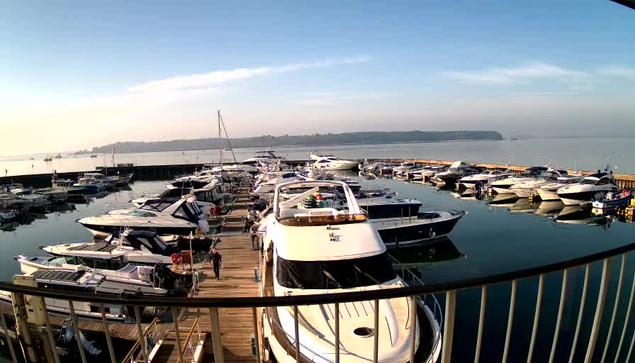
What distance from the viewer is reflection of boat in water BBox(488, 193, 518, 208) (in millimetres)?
34316


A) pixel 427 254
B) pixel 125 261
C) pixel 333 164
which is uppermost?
pixel 333 164

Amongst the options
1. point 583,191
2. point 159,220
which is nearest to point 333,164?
point 583,191

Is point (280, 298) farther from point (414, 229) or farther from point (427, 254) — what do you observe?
point (427, 254)

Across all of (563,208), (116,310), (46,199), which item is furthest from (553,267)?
(46,199)

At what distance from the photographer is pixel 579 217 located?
27906 mm

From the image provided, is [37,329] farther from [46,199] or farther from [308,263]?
[46,199]

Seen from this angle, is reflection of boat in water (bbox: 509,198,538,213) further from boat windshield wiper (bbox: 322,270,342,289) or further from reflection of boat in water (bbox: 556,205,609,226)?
boat windshield wiper (bbox: 322,270,342,289)

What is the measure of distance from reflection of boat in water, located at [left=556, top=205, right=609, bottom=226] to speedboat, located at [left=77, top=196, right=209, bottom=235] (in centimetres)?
2753

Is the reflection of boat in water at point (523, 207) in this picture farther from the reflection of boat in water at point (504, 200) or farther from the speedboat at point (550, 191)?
the speedboat at point (550, 191)

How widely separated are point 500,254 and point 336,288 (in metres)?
15.9

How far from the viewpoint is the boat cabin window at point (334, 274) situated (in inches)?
277

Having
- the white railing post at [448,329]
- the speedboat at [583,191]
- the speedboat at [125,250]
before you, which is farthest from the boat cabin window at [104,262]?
the speedboat at [583,191]

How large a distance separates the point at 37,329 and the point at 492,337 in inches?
476

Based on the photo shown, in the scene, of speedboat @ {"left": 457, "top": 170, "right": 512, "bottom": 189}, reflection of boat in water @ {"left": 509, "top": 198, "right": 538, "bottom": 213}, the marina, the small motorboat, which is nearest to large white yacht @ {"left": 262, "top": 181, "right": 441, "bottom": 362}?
the marina
